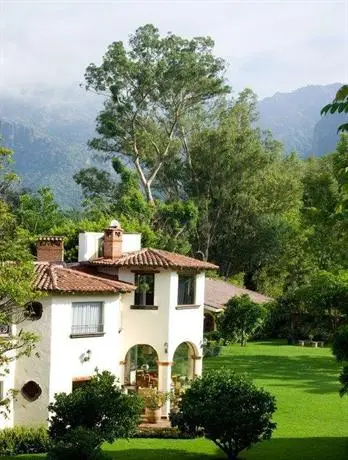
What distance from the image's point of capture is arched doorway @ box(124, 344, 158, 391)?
103 ft

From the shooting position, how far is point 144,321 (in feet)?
99.8

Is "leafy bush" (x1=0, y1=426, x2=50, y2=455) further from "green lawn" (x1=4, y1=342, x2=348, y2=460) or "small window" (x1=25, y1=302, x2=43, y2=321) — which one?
"small window" (x1=25, y1=302, x2=43, y2=321)

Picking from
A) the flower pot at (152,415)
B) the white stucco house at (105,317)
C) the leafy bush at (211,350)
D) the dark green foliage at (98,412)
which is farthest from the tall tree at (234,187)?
the dark green foliage at (98,412)

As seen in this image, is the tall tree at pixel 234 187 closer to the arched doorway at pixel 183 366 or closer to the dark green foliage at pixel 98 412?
the arched doorway at pixel 183 366

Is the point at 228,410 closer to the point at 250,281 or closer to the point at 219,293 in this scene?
the point at 219,293

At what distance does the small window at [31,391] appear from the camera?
2642 cm

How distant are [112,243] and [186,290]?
11.9 ft

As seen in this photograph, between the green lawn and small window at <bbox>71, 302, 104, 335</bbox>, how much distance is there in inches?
166

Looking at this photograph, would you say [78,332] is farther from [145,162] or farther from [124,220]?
[145,162]

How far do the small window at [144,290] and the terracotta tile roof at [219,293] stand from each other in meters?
23.0

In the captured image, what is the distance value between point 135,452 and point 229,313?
26.4 m

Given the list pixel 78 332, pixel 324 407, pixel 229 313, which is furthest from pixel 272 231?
pixel 78 332

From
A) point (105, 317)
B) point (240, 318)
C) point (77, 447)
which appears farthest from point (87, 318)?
point (240, 318)

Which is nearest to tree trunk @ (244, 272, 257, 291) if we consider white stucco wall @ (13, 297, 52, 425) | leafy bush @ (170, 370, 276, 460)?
white stucco wall @ (13, 297, 52, 425)
